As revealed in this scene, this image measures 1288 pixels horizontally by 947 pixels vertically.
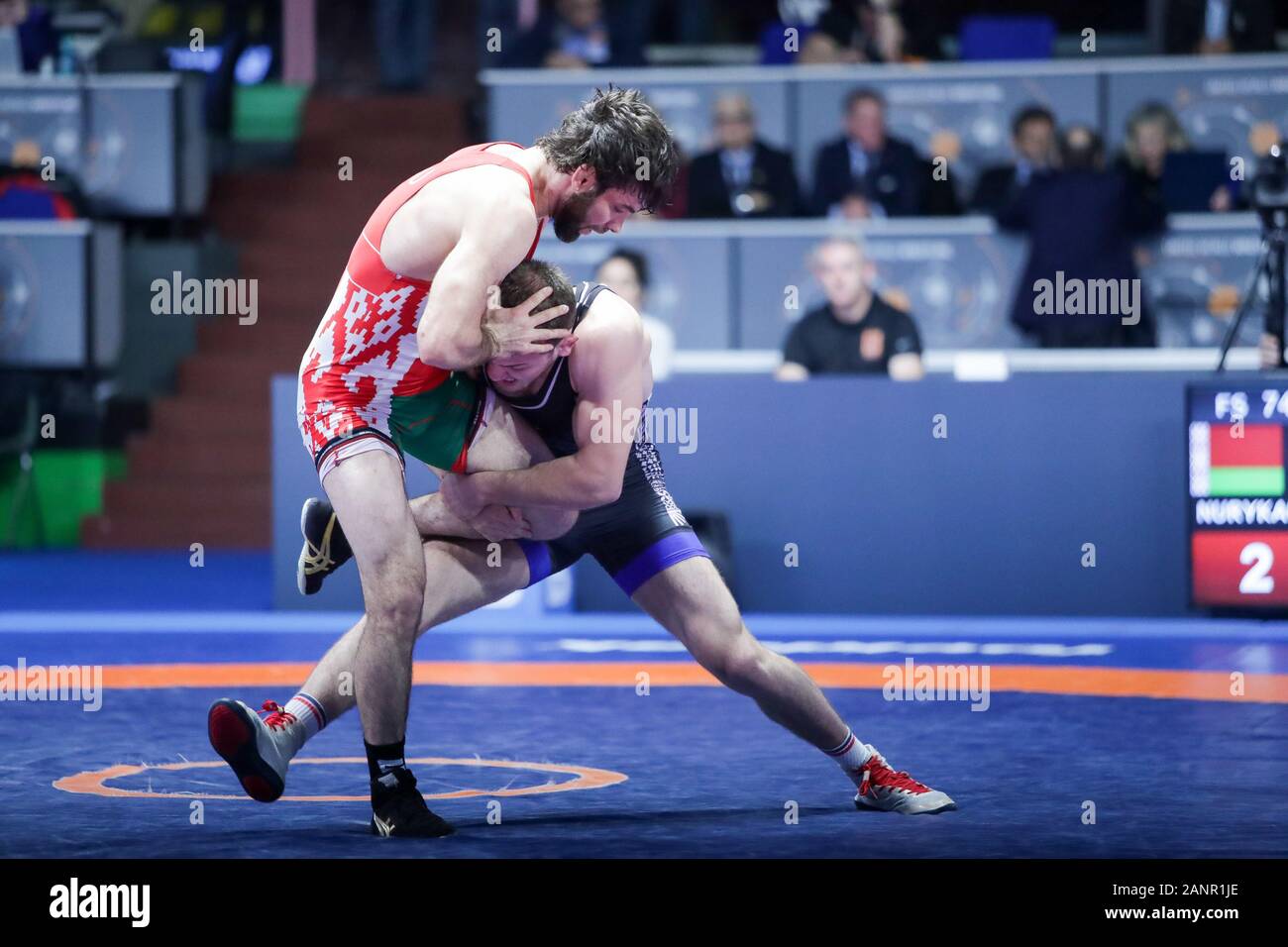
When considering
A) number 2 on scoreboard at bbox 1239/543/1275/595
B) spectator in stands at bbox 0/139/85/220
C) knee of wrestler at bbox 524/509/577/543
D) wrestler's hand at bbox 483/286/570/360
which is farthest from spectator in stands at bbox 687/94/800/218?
wrestler's hand at bbox 483/286/570/360

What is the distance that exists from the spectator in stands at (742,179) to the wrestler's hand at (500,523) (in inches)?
211

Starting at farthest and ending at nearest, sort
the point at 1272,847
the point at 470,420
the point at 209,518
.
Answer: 1. the point at 209,518
2. the point at 470,420
3. the point at 1272,847

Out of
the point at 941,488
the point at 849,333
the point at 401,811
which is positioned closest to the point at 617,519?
the point at 401,811

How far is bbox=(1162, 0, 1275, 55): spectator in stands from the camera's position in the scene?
1022 centimetres

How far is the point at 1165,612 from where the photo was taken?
7.74m

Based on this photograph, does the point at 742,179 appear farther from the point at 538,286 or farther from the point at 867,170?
the point at 538,286

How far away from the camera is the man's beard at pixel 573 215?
4.04m

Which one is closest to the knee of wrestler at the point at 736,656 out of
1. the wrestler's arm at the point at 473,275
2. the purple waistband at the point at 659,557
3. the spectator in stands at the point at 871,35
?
the purple waistband at the point at 659,557

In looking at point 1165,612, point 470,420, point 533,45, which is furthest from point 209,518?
point 470,420

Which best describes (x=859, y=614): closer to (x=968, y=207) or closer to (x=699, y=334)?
(x=699, y=334)

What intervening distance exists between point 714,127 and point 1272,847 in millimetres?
6428

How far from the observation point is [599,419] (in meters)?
4.08

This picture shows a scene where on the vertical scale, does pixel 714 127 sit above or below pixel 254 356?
above

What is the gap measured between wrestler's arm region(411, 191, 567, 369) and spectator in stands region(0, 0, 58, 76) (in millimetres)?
8142
